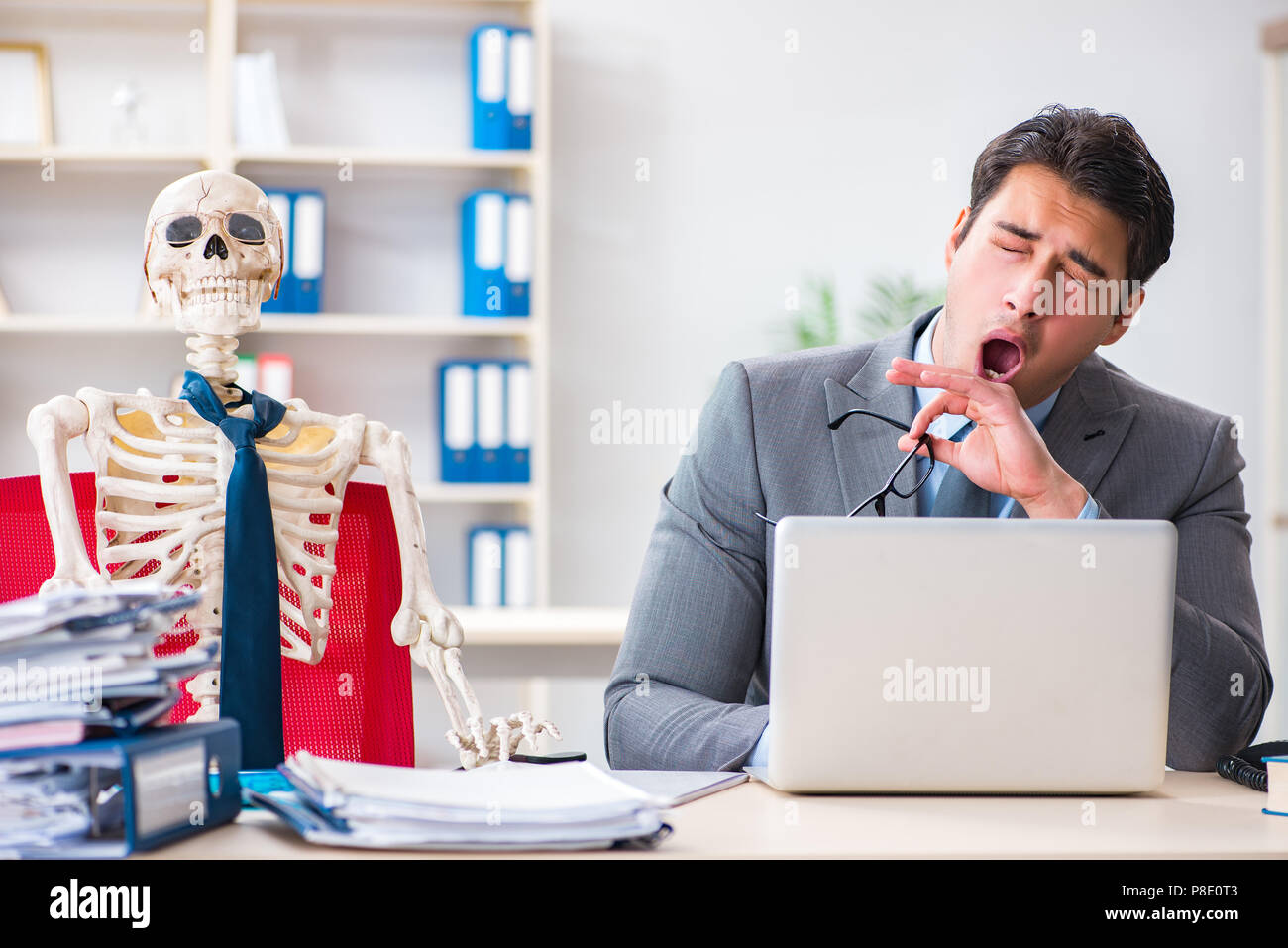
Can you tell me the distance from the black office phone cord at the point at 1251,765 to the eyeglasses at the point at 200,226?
3.79 feet

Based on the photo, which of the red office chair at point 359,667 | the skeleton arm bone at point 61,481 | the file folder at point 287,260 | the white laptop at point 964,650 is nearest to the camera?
A: the white laptop at point 964,650

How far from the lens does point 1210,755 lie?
135 centimetres

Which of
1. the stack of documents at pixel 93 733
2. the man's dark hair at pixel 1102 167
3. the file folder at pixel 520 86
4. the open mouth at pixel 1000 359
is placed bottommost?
the stack of documents at pixel 93 733

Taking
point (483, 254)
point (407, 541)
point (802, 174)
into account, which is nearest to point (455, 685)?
point (407, 541)

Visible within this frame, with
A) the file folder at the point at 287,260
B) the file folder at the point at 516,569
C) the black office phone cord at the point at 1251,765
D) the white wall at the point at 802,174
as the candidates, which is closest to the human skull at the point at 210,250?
the black office phone cord at the point at 1251,765

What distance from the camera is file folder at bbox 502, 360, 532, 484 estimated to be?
3.39 metres

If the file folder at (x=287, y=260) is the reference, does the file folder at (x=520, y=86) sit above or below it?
above

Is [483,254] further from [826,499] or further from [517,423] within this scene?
[826,499]

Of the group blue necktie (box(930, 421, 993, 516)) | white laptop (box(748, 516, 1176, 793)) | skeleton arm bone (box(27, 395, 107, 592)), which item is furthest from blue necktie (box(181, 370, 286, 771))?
blue necktie (box(930, 421, 993, 516))

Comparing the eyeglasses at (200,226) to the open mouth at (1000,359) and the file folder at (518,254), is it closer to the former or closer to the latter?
the open mouth at (1000,359)

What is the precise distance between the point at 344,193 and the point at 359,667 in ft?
8.12

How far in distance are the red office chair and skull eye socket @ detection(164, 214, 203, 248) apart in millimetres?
283

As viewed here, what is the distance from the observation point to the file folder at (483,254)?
3355mm
